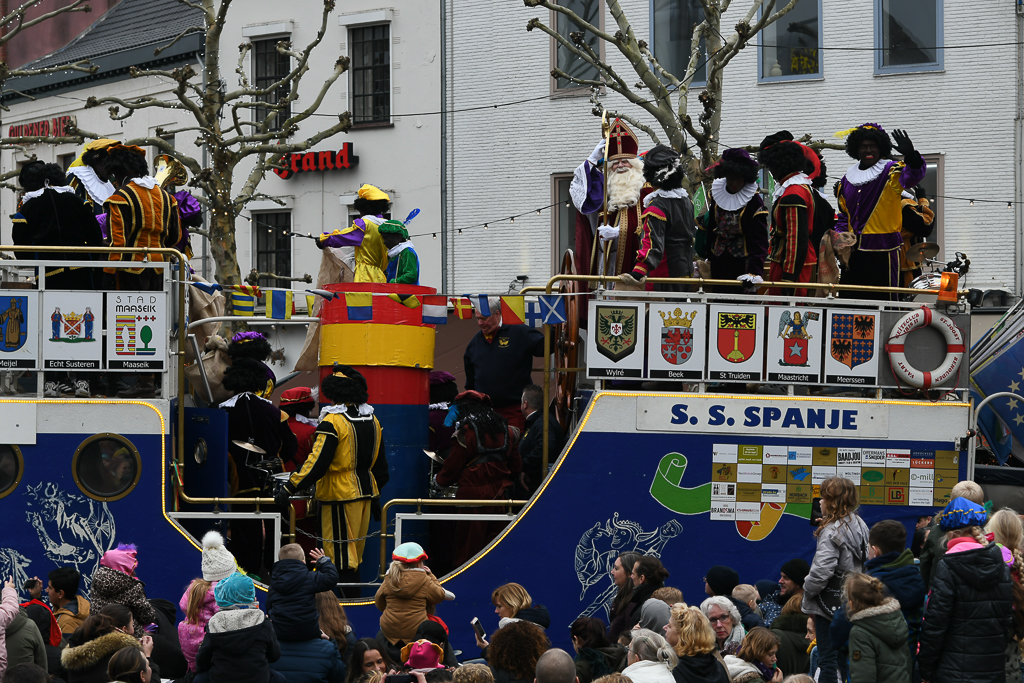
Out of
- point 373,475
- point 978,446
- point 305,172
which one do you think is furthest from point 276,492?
point 305,172

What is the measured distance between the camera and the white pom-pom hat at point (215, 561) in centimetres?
642

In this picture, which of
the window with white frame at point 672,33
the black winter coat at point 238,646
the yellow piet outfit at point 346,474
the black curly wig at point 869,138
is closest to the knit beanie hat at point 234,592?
the black winter coat at point 238,646

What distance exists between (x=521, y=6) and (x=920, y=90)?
7.15 m

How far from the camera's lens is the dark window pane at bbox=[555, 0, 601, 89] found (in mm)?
20969

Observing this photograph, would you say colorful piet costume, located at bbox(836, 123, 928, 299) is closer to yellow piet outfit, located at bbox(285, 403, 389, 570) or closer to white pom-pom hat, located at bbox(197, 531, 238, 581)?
yellow piet outfit, located at bbox(285, 403, 389, 570)

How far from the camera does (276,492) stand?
802 cm

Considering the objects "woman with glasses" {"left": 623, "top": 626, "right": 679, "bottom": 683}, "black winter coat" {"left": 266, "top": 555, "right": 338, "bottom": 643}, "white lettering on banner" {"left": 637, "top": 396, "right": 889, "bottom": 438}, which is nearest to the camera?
"woman with glasses" {"left": 623, "top": 626, "right": 679, "bottom": 683}

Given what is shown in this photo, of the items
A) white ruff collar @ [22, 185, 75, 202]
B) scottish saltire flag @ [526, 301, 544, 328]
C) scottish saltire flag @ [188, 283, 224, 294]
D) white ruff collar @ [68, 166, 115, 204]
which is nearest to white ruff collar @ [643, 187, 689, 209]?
scottish saltire flag @ [526, 301, 544, 328]

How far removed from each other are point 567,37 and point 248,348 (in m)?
13.2

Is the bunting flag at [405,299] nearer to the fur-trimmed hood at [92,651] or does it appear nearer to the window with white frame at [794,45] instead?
the fur-trimmed hood at [92,651]

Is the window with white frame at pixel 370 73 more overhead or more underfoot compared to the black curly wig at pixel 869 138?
more overhead

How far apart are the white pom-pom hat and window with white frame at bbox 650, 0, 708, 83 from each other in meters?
15.9

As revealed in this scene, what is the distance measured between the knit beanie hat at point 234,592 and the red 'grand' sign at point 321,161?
687 inches

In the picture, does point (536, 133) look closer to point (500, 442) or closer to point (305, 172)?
point (305, 172)
